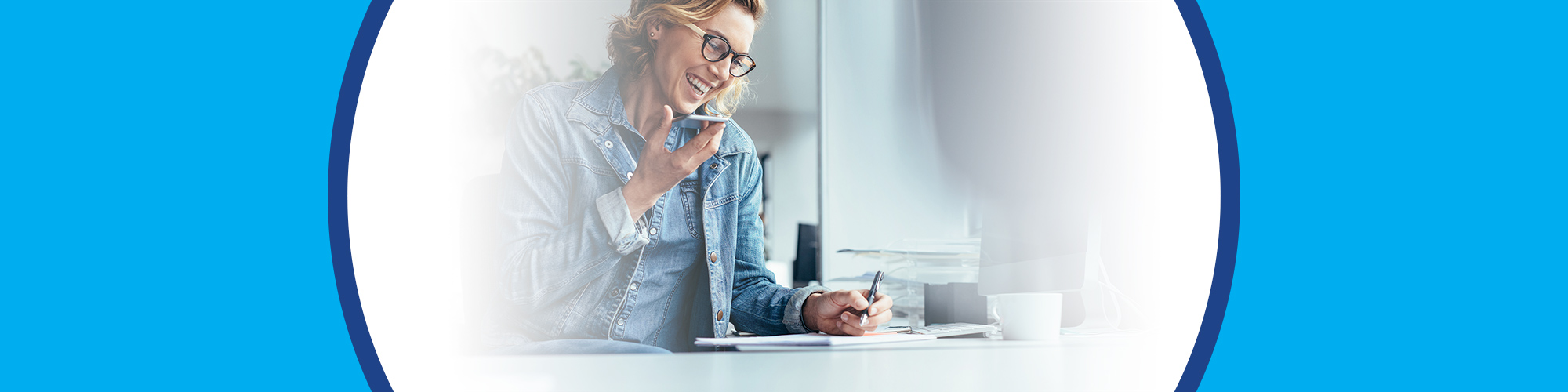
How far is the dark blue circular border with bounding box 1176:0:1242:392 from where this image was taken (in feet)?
6.07

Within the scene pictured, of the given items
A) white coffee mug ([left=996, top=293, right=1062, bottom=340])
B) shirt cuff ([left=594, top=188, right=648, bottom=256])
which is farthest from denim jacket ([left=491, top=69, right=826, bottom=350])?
white coffee mug ([left=996, top=293, right=1062, bottom=340])

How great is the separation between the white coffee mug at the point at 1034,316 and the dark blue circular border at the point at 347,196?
115 centimetres

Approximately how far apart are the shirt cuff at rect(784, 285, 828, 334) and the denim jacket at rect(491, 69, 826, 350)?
4.6 inches

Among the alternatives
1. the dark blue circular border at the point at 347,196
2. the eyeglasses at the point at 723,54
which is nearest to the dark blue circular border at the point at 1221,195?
the eyeglasses at the point at 723,54

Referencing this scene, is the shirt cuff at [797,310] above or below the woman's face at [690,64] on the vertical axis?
below

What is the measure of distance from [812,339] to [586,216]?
1.47 ft

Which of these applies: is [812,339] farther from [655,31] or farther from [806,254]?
[655,31]

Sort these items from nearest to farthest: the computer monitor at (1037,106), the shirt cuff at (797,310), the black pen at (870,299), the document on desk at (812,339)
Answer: the document on desk at (812,339) → the black pen at (870,299) → the shirt cuff at (797,310) → the computer monitor at (1037,106)

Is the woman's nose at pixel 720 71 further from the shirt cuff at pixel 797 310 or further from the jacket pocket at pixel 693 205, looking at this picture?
A: the shirt cuff at pixel 797 310

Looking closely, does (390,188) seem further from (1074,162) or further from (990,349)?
(1074,162)

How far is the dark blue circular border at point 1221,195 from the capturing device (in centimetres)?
185

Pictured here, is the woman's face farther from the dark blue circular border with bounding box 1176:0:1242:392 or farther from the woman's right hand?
the dark blue circular border with bounding box 1176:0:1242:392

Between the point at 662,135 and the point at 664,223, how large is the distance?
0.50ft

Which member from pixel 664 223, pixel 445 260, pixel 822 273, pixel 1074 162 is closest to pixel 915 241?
pixel 822 273
